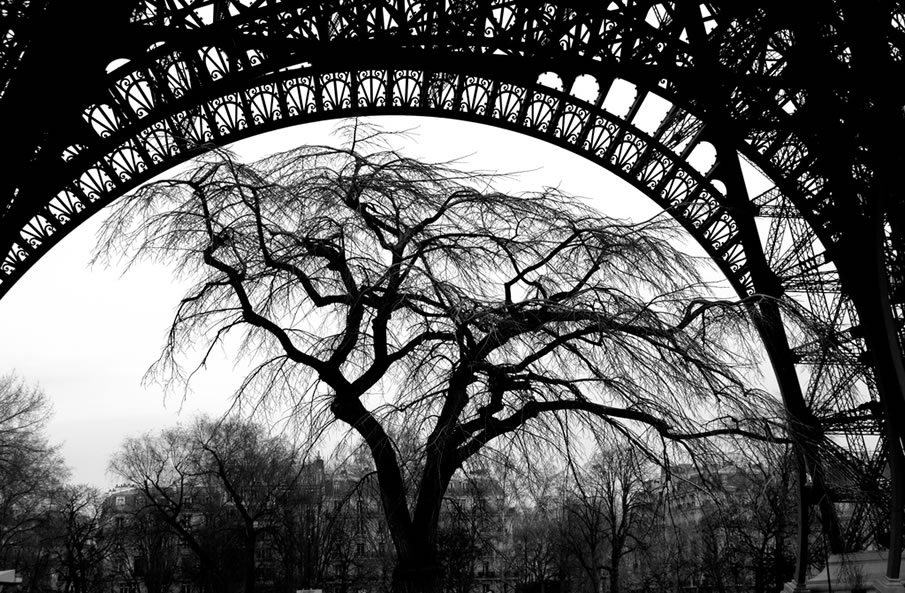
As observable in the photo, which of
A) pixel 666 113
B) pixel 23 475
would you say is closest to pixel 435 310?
pixel 666 113

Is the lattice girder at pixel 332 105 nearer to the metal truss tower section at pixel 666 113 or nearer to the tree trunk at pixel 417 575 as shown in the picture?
the metal truss tower section at pixel 666 113

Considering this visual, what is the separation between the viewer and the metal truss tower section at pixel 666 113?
31.9 ft

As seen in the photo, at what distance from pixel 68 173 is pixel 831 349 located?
32.1 ft

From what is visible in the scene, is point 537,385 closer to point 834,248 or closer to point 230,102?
point 834,248

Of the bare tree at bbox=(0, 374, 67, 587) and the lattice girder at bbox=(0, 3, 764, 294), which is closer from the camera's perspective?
the lattice girder at bbox=(0, 3, 764, 294)

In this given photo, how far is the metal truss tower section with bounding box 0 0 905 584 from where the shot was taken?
9719 millimetres

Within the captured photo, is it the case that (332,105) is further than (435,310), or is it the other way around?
(332,105)

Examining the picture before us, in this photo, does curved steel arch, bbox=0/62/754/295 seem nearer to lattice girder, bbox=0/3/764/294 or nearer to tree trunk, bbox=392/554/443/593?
lattice girder, bbox=0/3/764/294

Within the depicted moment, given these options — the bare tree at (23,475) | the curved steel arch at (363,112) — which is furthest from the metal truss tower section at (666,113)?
the bare tree at (23,475)

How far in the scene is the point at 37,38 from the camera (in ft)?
24.2

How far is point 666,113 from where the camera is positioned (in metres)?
14.5

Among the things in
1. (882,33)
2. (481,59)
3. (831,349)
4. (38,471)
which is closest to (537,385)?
(831,349)

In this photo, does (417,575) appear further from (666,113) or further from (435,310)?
(666,113)

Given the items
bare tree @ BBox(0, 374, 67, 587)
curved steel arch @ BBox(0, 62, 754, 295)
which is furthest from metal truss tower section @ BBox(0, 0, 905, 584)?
bare tree @ BBox(0, 374, 67, 587)
